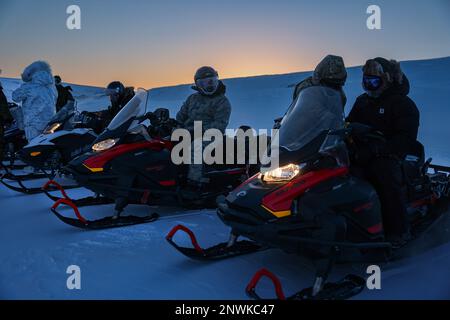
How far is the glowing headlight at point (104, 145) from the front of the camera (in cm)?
455

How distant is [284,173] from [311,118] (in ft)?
1.43

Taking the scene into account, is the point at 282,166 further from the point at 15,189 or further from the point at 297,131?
the point at 15,189

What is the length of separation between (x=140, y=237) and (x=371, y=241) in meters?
2.09

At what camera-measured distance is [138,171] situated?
4562mm

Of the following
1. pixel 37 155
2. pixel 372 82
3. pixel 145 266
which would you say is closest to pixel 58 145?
pixel 37 155

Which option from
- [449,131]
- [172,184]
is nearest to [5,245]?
[172,184]

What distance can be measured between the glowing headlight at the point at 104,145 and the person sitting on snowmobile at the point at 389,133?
2414 mm

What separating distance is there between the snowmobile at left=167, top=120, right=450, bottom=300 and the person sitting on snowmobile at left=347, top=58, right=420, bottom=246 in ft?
0.41

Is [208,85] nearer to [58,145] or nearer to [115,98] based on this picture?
[115,98]

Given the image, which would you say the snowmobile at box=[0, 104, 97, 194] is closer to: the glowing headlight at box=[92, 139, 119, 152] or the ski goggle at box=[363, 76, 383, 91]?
the glowing headlight at box=[92, 139, 119, 152]

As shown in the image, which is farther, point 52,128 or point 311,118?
point 52,128

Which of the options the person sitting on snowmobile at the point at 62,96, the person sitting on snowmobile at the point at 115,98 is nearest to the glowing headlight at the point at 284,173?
the person sitting on snowmobile at the point at 115,98

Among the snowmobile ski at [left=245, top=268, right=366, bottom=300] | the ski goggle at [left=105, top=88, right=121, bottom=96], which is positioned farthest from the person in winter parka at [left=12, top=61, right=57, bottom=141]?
the snowmobile ski at [left=245, top=268, right=366, bottom=300]

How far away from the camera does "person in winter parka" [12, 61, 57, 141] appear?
797cm
